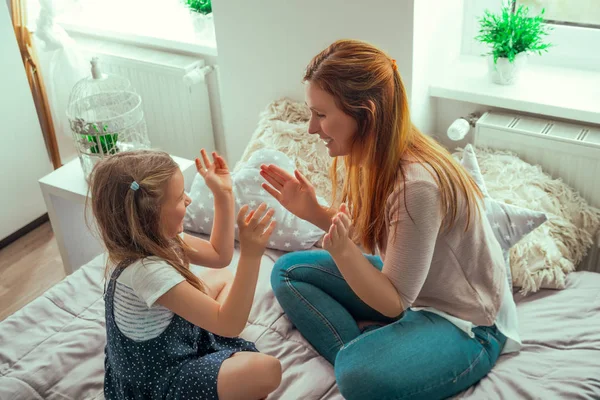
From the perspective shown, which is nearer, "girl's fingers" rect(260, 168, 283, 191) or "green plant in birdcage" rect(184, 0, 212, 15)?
"girl's fingers" rect(260, 168, 283, 191)

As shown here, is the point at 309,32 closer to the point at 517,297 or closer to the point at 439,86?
the point at 439,86

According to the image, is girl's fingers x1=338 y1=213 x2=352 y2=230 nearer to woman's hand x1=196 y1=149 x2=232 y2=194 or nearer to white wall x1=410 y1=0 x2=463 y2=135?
woman's hand x1=196 y1=149 x2=232 y2=194

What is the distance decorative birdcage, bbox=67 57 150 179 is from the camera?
78.4 inches

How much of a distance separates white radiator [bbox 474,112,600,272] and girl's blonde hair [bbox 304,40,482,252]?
1.98 feet

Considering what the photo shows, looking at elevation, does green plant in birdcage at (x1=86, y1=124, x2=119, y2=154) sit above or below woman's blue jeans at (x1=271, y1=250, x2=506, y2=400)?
above

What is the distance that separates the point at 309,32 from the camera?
2.00m

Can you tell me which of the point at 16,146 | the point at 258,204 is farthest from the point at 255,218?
the point at 16,146

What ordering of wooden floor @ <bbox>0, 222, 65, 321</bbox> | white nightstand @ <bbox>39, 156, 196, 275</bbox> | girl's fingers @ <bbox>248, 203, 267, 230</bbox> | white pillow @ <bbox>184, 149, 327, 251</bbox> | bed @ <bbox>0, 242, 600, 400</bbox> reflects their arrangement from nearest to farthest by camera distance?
girl's fingers @ <bbox>248, 203, 267, 230</bbox>
bed @ <bbox>0, 242, 600, 400</bbox>
white pillow @ <bbox>184, 149, 327, 251</bbox>
white nightstand @ <bbox>39, 156, 196, 275</bbox>
wooden floor @ <bbox>0, 222, 65, 321</bbox>

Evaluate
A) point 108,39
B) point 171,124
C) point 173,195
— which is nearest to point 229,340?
point 173,195

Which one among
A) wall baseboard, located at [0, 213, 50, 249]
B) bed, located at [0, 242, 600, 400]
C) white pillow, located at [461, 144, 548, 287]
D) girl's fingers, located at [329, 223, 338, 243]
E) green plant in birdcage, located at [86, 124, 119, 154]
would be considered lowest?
wall baseboard, located at [0, 213, 50, 249]

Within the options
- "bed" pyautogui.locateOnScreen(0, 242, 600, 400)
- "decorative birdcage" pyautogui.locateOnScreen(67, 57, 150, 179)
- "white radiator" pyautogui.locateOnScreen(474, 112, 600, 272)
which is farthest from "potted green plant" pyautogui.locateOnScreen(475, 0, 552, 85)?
"decorative birdcage" pyautogui.locateOnScreen(67, 57, 150, 179)

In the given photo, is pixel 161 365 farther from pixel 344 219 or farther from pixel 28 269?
pixel 28 269

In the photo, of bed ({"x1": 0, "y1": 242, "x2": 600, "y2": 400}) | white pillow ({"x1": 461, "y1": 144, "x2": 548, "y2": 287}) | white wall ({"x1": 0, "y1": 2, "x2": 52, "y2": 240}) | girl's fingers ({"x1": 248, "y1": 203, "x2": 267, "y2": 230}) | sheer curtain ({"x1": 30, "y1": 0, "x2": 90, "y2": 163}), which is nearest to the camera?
girl's fingers ({"x1": 248, "y1": 203, "x2": 267, "y2": 230})

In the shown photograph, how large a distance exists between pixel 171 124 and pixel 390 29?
3.52 ft
